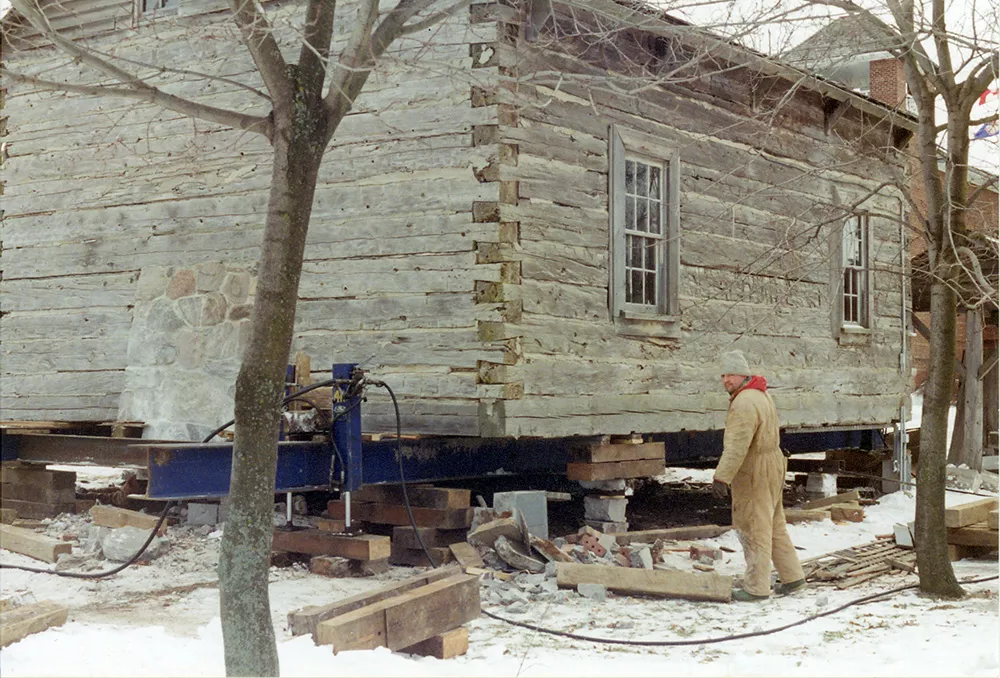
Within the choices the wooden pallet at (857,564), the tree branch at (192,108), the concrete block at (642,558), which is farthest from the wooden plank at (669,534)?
the tree branch at (192,108)

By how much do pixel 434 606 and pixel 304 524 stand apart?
4.22 m

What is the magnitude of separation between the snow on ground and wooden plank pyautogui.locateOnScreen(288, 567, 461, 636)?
129mm

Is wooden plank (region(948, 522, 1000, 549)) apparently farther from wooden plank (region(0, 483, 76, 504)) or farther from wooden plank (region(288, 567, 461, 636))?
wooden plank (region(0, 483, 76, 504))

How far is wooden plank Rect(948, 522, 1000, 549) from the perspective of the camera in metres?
9.87

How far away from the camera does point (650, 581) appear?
330 inches

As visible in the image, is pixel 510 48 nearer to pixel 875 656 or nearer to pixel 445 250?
pixel 445 250

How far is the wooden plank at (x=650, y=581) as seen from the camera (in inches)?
325

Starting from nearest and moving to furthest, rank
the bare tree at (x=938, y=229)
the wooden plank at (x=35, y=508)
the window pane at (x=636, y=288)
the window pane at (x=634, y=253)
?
the bare tree at (x=938, y=229)
the window pane at (x=634, y=253)
the window pane at (x=636, y=288)
the wooden plank at (x=35, y=508)

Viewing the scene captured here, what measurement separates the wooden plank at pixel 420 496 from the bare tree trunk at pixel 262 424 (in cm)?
397

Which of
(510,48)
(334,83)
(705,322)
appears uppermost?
(510,48)

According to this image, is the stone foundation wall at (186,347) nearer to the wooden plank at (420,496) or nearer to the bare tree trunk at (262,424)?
the wooden plank at (420,496)

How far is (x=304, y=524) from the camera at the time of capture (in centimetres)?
1041

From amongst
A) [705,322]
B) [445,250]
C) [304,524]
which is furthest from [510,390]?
[705,322]

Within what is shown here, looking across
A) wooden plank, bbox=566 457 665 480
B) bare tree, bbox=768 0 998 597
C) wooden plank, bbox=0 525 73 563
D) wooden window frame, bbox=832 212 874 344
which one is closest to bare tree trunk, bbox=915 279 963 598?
bare tree, bbox=768 0 998 597
